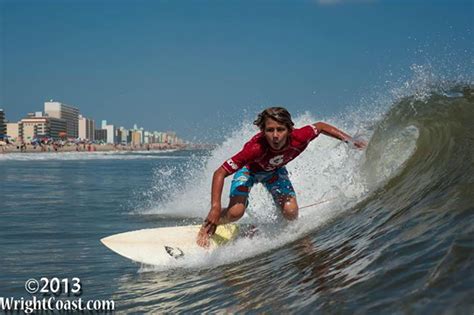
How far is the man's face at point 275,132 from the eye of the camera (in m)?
5.37

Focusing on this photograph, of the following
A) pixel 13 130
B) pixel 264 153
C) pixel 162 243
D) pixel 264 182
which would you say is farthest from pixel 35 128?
pixel 264 153

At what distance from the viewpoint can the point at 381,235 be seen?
4.32 m

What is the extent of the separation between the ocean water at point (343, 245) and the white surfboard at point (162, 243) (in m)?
0.12

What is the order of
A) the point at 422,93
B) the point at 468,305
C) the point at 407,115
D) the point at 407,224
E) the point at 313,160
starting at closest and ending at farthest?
the point at 468,305 → the point at 407,224 → the point at 407,115 → the point at 422,93 → the point at 313,160

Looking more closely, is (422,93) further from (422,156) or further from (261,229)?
(261,229)

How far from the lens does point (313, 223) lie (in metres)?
6.02

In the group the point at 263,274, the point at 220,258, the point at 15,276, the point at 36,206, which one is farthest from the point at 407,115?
the point at 36,206

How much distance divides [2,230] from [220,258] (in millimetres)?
4601

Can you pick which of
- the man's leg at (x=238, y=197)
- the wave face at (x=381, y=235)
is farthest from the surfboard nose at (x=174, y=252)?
the man's leg at (x=238, y=197)

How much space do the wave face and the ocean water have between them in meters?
0.01

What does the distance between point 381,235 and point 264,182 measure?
7.30 feet

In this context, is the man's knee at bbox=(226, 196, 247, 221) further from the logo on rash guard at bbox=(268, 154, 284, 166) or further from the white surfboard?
the logo on rash guard at bbox=(268, 154, 284, 166)

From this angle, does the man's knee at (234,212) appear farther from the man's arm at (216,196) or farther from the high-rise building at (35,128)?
the high-rise building at (35,128)

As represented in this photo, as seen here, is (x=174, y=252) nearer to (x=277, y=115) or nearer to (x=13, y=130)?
(x=277, y=115)
